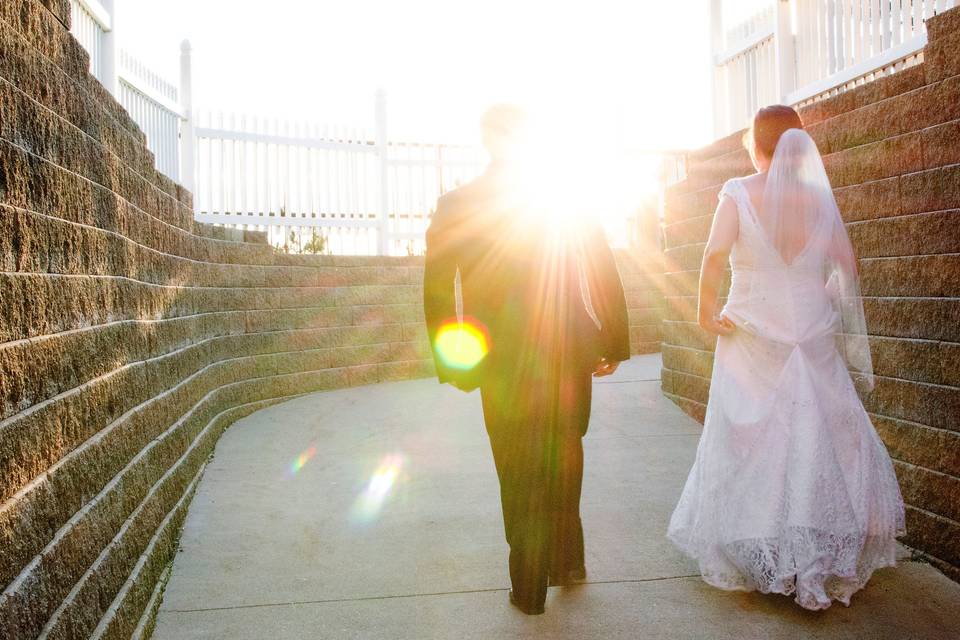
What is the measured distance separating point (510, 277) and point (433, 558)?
4.66 feet

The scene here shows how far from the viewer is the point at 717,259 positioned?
3408 mm

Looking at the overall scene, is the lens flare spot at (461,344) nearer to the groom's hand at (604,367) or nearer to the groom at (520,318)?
the groom at (520,318)

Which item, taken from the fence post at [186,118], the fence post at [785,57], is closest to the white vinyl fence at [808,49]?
the fence post at [785,57]

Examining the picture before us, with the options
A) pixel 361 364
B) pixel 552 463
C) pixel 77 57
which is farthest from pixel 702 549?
pixel 361 364

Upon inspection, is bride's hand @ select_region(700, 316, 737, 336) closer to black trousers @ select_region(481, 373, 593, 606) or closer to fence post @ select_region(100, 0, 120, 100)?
black trousers @ select_region(481, 373, 593, 606)

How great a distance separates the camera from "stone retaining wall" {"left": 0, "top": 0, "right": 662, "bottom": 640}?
1915 mm

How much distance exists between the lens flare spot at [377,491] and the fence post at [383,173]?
14.6 feet

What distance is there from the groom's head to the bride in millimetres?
921

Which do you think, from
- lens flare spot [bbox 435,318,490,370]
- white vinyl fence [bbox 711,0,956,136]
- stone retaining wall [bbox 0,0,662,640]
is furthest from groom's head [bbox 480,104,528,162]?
white vinyl fence [bbox 711,0,956,136]

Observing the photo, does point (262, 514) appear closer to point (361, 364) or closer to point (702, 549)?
point (702, 549)

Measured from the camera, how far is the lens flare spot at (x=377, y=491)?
4.40 meters

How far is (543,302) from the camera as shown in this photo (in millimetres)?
3182

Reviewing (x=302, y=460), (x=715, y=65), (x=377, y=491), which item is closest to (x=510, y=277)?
(x=377, y=491)

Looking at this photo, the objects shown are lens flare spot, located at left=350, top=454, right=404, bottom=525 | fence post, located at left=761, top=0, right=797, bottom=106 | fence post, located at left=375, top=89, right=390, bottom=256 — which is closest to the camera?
lens flare spot, located at left=350, top=454, right=404, bottom=525
